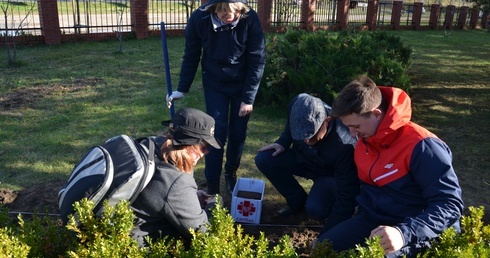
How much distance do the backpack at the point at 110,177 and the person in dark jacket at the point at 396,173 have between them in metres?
1.04

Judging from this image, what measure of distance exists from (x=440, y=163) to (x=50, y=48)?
1135 centimetres

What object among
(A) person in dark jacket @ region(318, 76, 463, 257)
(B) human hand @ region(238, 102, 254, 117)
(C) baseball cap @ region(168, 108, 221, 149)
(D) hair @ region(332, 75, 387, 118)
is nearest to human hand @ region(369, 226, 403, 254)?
(A) person in dark jacket @ region(318, 76, 463, 257)

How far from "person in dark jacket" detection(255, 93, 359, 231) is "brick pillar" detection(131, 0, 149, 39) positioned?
1123 centimetres

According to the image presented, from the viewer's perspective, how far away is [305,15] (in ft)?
58.7

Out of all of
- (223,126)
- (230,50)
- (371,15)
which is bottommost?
(223,126)

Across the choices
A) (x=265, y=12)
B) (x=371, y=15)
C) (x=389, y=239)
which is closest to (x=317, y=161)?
(x=389, y=239)

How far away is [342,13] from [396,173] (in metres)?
17.9

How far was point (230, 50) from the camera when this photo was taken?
3.71m

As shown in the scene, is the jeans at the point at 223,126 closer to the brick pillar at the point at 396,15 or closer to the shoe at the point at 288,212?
the shoe at the point at 288,212

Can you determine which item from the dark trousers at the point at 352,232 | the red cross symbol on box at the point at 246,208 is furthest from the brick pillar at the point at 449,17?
the dark trousers at the point at 352,232

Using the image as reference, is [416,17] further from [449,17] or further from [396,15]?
[449,17]

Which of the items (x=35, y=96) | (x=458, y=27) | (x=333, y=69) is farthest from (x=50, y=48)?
(x=458, y=27)

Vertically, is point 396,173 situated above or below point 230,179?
above

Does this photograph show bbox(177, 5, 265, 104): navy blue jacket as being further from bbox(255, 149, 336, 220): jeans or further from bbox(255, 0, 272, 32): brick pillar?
bbox(255, 0, 272, 32): brick pillar
